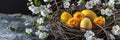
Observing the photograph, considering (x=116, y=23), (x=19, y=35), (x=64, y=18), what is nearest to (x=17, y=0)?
(x=19, y=35)

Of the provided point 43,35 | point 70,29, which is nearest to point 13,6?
point 43,35

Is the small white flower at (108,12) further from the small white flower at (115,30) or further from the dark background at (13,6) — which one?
the dark background at (13,6)

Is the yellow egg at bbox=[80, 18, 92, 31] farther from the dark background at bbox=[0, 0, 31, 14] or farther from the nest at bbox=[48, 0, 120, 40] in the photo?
the dark background at bbox=[0, 0, 31, 14]

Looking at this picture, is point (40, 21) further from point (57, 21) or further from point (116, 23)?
point (116, 23)

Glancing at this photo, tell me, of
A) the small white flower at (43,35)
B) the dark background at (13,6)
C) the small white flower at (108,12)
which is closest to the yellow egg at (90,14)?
the small white flower at (108,12)

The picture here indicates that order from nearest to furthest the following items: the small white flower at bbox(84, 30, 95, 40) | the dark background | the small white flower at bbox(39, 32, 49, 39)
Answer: the small white flower at bbox(84, 30, 95, 40) < the small white flower at bbox(39, 32, 49, 39) < the dark background

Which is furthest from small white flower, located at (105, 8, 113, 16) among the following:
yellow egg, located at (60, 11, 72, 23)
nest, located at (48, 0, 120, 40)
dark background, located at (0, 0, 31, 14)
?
dark background, located at (0, 0, 31, 14)

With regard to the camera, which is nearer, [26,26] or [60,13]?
[60,13]

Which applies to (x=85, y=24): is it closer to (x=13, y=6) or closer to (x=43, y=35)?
(x=43, y=35)

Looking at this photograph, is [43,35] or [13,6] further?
[13,6]
